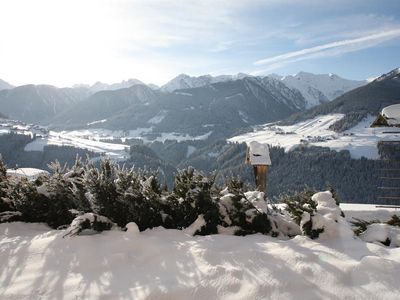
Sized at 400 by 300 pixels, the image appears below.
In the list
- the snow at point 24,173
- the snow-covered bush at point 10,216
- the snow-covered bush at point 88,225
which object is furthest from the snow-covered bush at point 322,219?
the snow at point 24,173

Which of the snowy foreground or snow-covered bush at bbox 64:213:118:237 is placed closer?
the snowy foreground

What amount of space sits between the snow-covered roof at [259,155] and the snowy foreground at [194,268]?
19.3 feet

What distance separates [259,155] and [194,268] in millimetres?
7584

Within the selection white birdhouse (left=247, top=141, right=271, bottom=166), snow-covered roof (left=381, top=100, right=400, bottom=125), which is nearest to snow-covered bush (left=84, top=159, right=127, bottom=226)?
white birdhouse (left=247, top=141, right=271, bottom=166)

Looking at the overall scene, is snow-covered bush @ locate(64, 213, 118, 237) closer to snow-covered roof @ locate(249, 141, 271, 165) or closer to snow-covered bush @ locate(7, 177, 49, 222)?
snow-covered bush @ locate(7, 177, 49, 222)

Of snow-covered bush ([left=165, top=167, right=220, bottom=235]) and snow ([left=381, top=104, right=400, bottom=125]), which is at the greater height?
snow ([left=381, top=104, right=400, bottom=125])

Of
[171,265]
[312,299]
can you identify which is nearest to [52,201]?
[171,265]

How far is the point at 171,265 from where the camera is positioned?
15.3 feet

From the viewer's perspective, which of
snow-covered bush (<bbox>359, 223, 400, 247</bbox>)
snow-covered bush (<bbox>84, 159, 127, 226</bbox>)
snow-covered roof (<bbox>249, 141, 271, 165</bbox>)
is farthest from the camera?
snow-covered roof (<bbox>249, 141, 271, 165</bbox>)

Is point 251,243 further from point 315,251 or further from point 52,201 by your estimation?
point 52,201

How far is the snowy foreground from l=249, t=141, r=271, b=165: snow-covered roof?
589 cm

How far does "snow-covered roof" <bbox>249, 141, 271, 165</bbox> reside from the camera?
37.9 feet

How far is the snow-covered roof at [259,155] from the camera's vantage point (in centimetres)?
1155

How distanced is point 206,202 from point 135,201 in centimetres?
123
